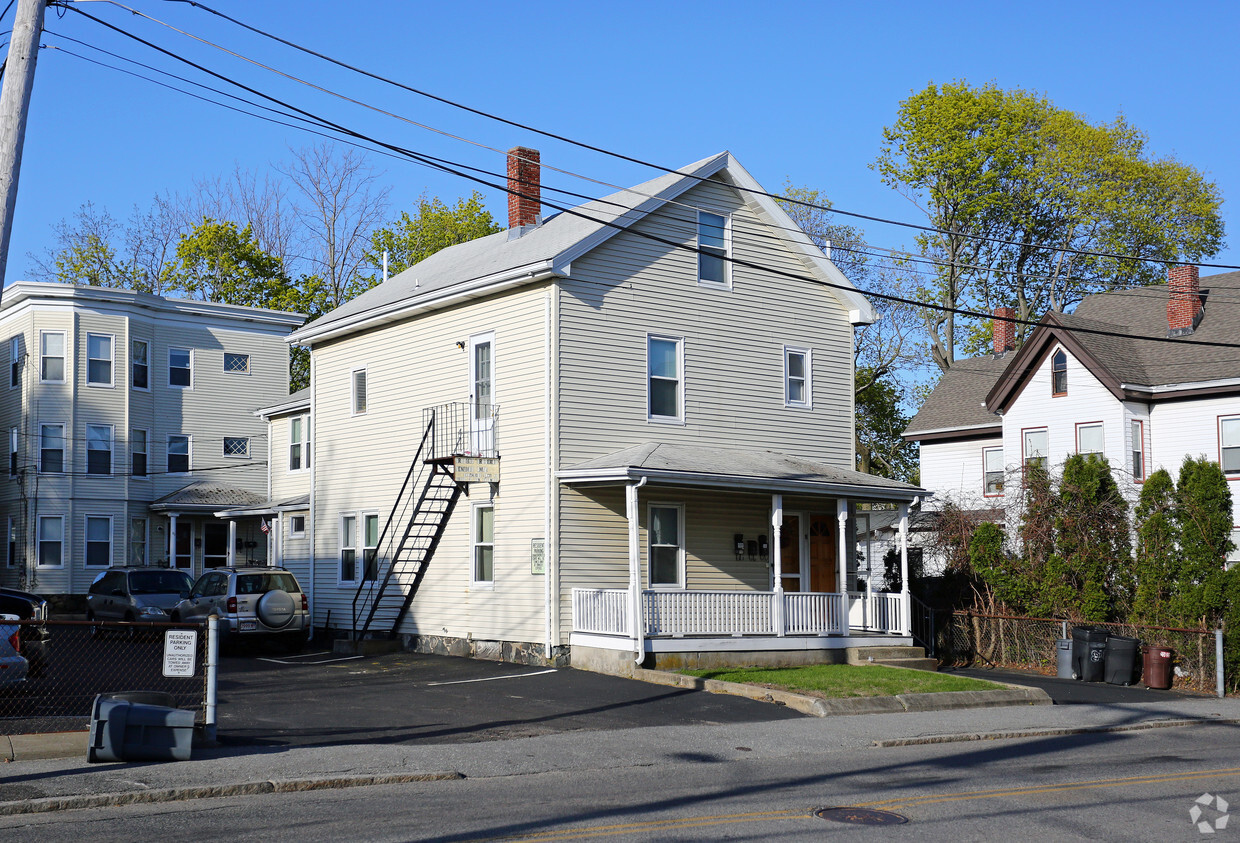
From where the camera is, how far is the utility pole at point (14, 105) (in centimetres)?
1048

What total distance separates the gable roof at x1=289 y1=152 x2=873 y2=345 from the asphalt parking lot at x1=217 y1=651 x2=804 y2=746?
7183mm

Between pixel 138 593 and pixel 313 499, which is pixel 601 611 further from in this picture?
pixel 138 593

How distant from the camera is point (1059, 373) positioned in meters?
35.0

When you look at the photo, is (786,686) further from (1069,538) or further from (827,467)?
(1069,538)

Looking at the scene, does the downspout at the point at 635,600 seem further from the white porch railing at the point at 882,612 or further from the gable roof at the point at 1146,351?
the gable roof at the point at 1146,351

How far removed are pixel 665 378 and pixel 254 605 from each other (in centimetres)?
951

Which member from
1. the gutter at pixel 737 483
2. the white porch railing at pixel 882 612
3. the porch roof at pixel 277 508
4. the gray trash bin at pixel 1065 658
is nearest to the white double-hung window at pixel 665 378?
the gutter at pixel 737 483

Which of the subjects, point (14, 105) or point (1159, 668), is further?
point (1159, 668)

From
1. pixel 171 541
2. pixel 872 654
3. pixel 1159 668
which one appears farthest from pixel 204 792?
pixel 171 541

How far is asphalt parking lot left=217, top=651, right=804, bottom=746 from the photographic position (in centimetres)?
1416

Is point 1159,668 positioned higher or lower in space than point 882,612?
lower

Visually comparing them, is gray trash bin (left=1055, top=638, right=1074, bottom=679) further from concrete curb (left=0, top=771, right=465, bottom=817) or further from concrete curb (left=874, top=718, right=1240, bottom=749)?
concrete curb (left=0, top=771, right=465, bottom=817)

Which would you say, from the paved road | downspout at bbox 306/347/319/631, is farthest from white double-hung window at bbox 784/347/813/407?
the paved road

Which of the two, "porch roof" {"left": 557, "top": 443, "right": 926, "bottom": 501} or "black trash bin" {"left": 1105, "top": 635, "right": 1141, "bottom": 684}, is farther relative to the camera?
"black trash bin" {"left": 1105, "top": 635, "right": 1141, "bottom": 684}
